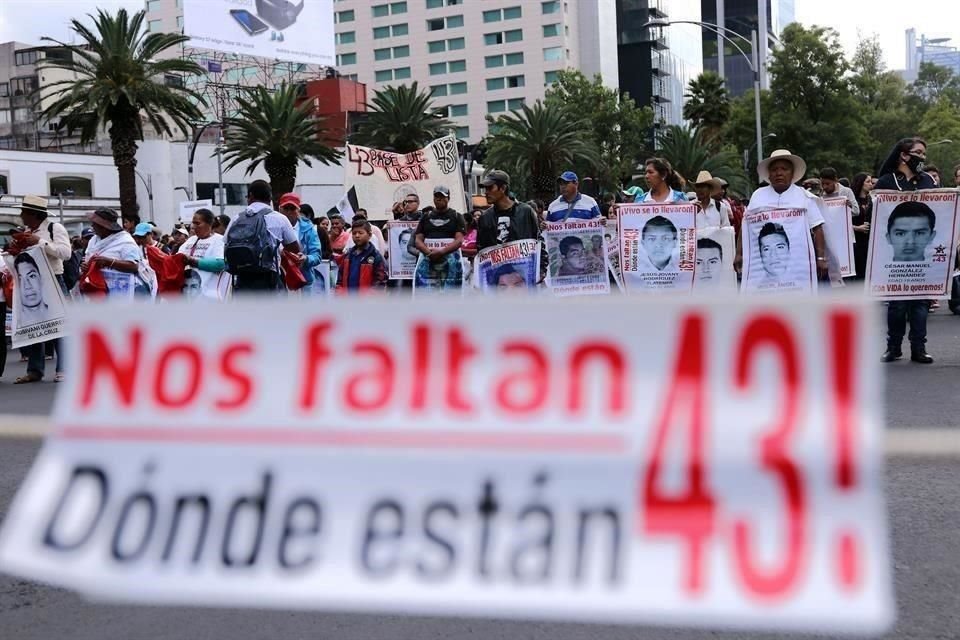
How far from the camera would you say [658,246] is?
10766 mm

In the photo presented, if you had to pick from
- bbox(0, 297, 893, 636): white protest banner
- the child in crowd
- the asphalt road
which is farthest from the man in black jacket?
bbox(0, 297, 893, 636): white protest banner

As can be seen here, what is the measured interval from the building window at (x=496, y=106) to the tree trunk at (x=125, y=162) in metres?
66.4

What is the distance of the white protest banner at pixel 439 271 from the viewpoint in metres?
11.6

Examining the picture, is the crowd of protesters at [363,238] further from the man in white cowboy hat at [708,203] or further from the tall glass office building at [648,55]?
the tall glass office building at [648,55]

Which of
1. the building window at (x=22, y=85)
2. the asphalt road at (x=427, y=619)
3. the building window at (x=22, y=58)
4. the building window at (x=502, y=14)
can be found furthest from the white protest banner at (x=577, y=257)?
the building window at (x=502, y=14)

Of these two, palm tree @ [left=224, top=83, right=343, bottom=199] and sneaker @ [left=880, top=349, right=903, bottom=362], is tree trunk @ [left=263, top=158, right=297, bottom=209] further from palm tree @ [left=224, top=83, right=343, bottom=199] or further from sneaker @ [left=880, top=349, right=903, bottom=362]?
sneaker @ [left=880, top=349, right=903, bottom=362]

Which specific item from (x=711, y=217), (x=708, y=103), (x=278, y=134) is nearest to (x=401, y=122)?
(x=278, y=134)

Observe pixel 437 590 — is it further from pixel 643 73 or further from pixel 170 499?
pixel 643 73

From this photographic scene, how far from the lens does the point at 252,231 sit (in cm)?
953

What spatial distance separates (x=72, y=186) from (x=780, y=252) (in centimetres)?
6116

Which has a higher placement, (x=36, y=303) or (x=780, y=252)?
(x=780, y=252)

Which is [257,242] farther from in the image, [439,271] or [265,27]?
[265,27]

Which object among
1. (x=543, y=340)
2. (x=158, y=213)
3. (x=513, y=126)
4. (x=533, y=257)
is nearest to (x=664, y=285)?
(x=533, y=257)

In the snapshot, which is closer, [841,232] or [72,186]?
[841,232]
